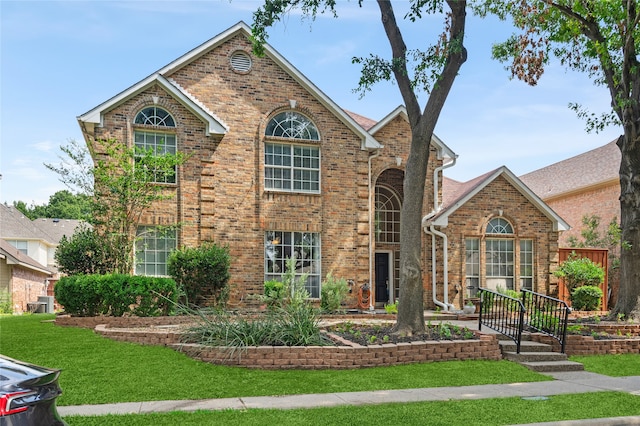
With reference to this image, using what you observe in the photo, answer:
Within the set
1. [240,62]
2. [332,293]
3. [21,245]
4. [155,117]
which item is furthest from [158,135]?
[21,245]

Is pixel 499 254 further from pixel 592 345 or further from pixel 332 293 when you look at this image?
pixel 592 345

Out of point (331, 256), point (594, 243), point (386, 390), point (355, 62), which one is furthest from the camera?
point (594, 243)

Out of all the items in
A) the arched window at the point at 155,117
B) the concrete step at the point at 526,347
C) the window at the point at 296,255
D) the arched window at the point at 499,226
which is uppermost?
the arched window at the point at 155,117

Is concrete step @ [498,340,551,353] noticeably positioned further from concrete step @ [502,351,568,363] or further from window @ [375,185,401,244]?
window @ [375,185,401,244]

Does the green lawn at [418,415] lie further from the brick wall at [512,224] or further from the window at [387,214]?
the window at [387,214]

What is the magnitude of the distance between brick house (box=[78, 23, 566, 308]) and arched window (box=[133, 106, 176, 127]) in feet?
0.10

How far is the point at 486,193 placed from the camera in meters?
20.6

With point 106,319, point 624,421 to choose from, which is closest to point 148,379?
point 106,319

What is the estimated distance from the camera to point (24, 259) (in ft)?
106

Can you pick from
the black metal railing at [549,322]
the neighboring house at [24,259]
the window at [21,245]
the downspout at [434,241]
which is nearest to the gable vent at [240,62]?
the downspout at [434,241]

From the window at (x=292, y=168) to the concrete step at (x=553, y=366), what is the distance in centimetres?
987

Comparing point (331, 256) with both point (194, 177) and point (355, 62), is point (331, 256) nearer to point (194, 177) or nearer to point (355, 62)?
point (194, 177)

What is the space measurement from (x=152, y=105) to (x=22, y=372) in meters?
14.8

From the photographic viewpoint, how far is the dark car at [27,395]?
125 inches
